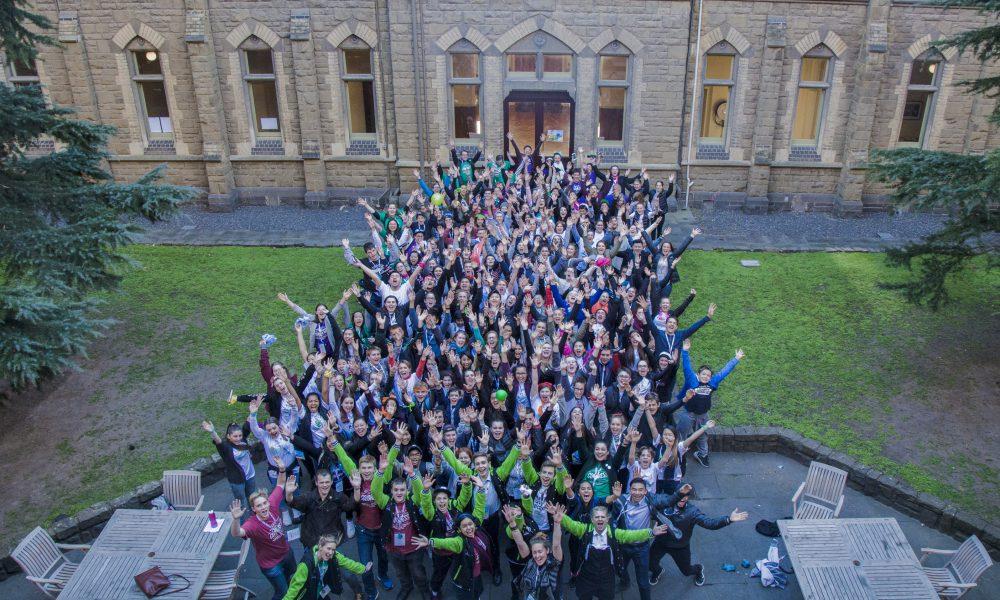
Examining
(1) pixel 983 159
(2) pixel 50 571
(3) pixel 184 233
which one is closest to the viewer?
(2) pixel 50 571

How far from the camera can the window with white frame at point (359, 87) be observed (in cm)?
1870

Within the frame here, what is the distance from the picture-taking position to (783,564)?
25.2 feet

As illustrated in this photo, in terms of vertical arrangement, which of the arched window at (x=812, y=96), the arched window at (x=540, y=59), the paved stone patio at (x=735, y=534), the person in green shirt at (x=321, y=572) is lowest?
the paved stone patio at (x=735, y=534)

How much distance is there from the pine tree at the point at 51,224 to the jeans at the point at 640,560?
6.80 metres

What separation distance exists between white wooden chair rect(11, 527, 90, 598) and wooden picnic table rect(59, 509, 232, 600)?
404 mm

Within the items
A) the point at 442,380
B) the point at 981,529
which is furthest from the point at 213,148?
the point at 981,529

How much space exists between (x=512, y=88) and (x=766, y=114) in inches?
278

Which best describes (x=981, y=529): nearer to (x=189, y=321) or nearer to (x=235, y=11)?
(x=189, y=321)

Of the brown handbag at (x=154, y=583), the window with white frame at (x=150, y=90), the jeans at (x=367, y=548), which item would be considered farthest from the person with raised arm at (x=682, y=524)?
the window with white frame at (x=150, y=90)

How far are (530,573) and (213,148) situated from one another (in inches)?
647

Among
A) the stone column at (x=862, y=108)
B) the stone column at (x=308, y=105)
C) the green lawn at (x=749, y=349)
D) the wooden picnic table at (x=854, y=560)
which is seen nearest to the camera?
the wooden picnic table at (x=854, y=560)

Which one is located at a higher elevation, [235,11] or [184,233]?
[235,11]

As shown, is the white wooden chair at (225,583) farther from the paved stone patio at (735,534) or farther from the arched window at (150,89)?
the arched window at (150,89)

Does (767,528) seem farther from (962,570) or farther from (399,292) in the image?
(399,292)
